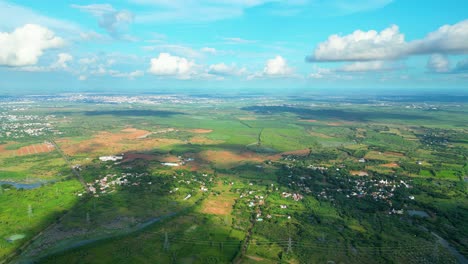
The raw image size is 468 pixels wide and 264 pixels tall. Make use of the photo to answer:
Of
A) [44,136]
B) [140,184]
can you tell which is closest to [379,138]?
[140,184]

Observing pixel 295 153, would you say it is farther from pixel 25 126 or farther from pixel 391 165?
pixel 25 126

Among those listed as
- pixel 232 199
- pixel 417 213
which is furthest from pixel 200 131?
pixel 417 213

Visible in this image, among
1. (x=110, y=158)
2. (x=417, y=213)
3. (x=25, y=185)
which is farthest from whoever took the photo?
(x=110, y=158)

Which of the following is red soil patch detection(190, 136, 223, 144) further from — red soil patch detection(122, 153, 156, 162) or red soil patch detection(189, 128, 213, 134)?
red soil patch detection(122, 153, 156, 162)

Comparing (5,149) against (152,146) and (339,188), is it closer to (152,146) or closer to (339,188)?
(152,146)

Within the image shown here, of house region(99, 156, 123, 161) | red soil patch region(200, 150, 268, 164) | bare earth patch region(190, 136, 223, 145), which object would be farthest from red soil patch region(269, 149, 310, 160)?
house region(99, 156, 123, 161)

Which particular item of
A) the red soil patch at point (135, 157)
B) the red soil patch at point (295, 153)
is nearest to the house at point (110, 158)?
the red soil patch at point (135, 157)

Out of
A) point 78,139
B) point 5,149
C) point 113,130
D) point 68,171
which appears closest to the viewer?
point 68,171
